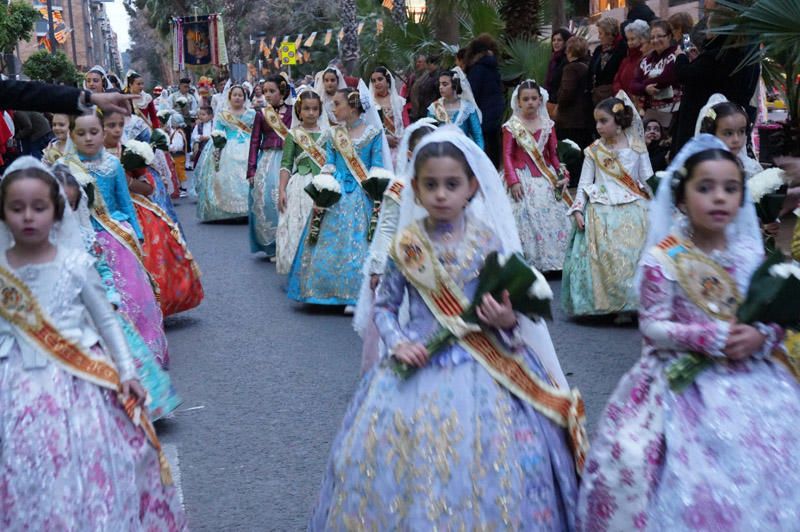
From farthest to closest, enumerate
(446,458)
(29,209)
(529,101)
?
(529,101) → (29,209) → (446,458)

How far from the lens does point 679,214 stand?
3.99m

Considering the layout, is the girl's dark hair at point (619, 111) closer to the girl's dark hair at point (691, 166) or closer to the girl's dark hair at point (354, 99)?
the girl's dark hair at point (354, 99)

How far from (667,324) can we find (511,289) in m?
0.50

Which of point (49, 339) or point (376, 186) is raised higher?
point (49, 339)

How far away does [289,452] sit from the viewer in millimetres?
5766

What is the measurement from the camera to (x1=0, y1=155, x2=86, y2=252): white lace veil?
4.11 metres

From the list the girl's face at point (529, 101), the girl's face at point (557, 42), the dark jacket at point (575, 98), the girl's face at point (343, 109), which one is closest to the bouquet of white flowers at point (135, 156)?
the girl's face at point (343, 109)

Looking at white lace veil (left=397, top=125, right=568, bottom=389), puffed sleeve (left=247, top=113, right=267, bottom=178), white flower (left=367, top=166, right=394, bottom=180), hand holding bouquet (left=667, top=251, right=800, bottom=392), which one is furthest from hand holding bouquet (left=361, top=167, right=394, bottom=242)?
hand holding bouquet (left=667, top=251, right=800, bottom=392)

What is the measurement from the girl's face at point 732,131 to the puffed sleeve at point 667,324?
321 cm

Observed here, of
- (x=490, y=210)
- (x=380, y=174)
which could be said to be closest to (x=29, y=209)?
(x=490, y=210)

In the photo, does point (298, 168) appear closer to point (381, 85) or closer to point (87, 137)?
point (381, 85)

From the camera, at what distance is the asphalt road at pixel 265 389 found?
521cm

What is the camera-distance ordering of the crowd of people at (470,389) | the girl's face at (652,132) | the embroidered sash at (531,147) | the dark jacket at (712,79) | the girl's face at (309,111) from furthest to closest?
the girl's face at (652,132) → the embroidered sash at (531,147) → the girl's face at (309,111) → the dark jacket at (712,79) → the crowd of people at (470,389)

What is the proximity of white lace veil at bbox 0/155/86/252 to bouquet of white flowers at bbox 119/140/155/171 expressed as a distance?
3.90m
